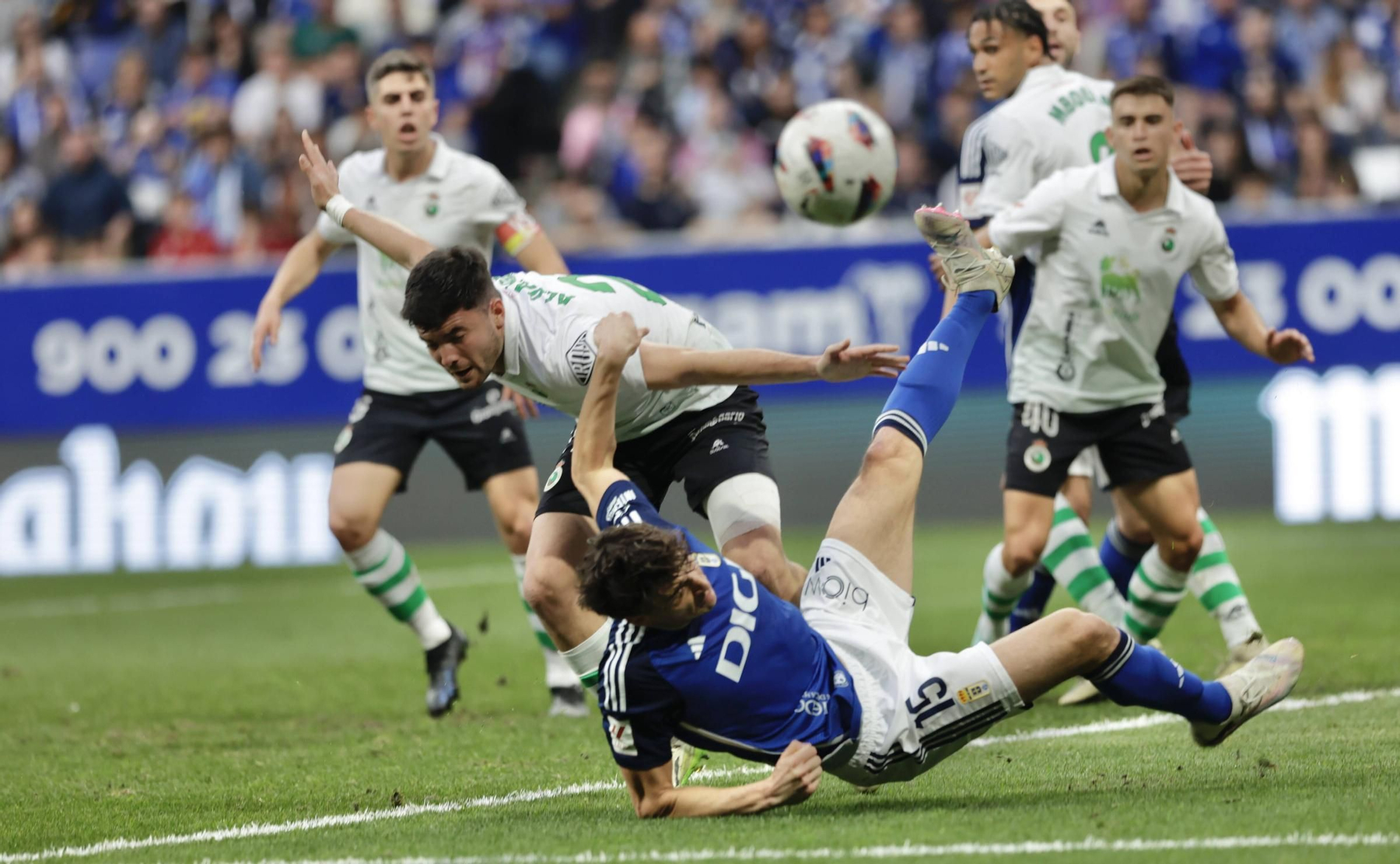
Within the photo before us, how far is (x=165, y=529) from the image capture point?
14328 millimetres

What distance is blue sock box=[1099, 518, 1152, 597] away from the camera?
8391mm

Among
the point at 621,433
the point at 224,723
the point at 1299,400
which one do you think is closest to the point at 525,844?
the point at 621,433

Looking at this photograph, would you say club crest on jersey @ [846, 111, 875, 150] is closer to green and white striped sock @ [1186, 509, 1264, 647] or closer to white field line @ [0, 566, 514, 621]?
green and white striped sock @ [1186, 509, 1264, 647]

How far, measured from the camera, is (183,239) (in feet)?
53.6

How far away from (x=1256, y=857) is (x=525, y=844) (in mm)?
1830

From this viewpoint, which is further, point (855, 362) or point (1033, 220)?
point (1033, 220)

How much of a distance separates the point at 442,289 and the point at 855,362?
124 centimetres

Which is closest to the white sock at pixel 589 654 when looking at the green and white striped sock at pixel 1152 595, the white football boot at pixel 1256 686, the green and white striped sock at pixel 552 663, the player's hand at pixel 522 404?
the green and white striped sock at pixel 552 663

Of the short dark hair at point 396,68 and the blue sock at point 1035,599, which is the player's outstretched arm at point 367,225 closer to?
the short dark hair at point 396,68

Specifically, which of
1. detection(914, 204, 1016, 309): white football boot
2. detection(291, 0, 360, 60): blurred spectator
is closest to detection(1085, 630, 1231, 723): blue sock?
detection(914, 204, 1016, 309): white football boot

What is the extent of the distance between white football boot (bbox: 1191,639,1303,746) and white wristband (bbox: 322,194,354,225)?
363 centimetres

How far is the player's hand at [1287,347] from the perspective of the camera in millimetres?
A: 7062

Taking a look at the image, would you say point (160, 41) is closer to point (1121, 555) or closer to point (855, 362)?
point (1121, 555)

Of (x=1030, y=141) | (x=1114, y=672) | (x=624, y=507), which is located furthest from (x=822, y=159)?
(x=1114, y=672)
